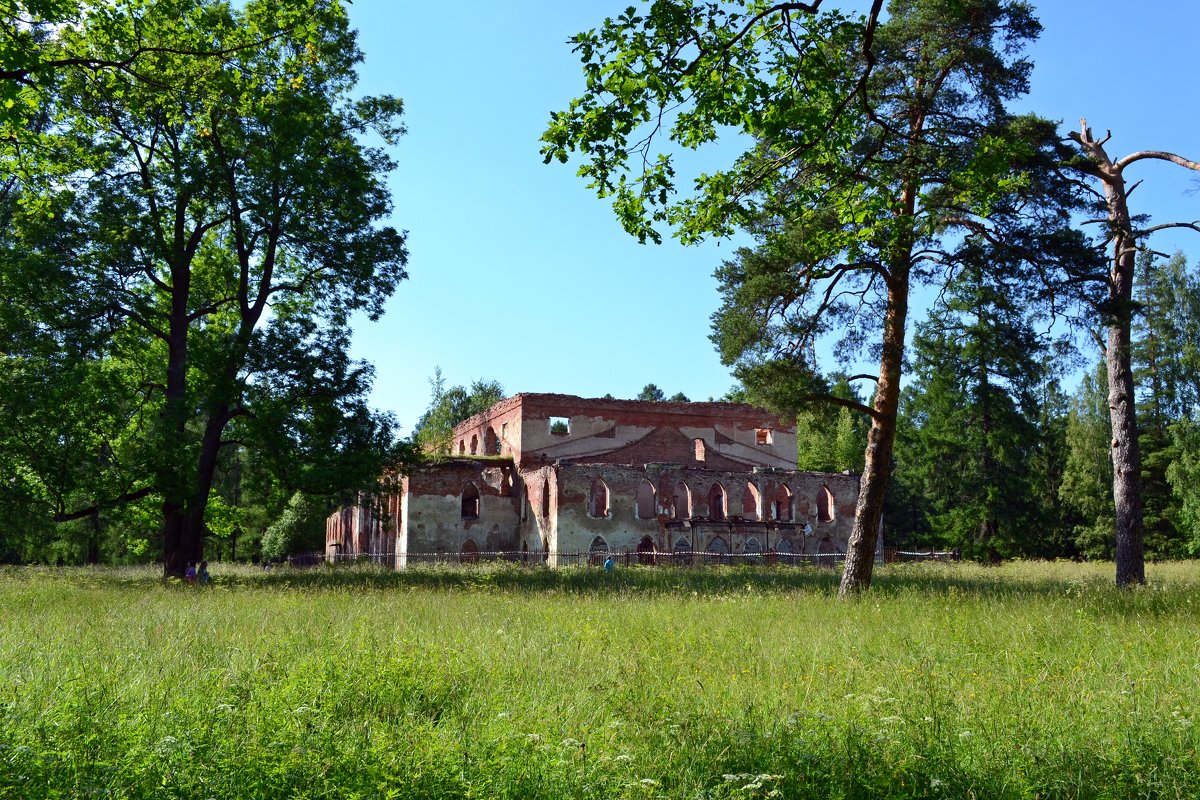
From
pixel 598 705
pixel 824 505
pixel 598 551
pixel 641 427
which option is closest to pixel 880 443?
pixel 598 705

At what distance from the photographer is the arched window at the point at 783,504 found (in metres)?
38.8

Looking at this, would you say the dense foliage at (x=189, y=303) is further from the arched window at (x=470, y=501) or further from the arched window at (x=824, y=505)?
the arched window at (x=824, y=505)

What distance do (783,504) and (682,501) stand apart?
4660mm

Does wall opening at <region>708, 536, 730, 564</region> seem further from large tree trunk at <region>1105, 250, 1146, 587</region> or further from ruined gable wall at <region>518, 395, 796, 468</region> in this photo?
large tree trunk at <region>1105, 250, 1146, 587</region>

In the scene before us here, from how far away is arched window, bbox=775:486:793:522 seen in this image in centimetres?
3875

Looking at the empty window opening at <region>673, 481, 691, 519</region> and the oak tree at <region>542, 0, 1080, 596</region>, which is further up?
the oak tree at <region>542, 0, 1080, 596</region>

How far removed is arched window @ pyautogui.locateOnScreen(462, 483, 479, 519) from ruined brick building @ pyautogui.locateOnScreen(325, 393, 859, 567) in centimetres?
6

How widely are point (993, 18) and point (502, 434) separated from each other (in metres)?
32.8

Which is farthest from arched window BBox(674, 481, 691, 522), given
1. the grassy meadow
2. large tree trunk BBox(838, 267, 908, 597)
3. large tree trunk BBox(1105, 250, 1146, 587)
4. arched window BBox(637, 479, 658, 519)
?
the grassy meadow

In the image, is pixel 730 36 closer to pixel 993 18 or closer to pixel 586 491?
pixel 993 18

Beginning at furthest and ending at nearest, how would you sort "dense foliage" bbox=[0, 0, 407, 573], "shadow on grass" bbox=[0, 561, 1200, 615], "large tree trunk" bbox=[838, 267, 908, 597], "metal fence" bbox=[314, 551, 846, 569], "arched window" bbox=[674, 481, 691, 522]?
"arched window" bbox=[674, 481, 691, 522] < "metal fence" bbox=[314, 551, 846, 569] < "dense foliage" bbox=[0, 0, 407, 573] < "large tree trunk" bbox=[838, 267, 908, 597] < "shadow on grass" bbox=[0, 561, 1200, 615]

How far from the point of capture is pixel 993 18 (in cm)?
1341

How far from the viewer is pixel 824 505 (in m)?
39.6

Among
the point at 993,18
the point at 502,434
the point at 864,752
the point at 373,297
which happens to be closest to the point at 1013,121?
the point at 993,18
